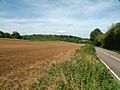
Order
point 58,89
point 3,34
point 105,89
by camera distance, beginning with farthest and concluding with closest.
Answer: point 3,34
point 58,89
point 105,89

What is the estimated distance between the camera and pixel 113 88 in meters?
9.17

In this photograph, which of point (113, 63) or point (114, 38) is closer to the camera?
point (113, 63)

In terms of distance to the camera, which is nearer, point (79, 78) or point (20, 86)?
point (79, 78)

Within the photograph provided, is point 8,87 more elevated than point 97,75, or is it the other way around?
point 97,75

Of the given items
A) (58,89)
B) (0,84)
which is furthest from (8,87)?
(58,89)

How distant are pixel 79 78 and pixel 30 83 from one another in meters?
3.20

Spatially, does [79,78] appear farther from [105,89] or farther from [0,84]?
[0,84]

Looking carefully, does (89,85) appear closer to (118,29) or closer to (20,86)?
(20,86)

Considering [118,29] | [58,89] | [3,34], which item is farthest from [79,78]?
[3,34]

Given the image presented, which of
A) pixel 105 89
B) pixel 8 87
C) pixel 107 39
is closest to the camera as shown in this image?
pixel 105 89

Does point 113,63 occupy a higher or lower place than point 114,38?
lower

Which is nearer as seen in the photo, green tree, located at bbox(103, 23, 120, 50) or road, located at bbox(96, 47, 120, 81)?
road, located at bbox(96, 47, 120, 81)

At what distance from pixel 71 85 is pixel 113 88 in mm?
2740

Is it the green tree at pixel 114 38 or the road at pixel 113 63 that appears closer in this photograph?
the road at pixel 113 63
